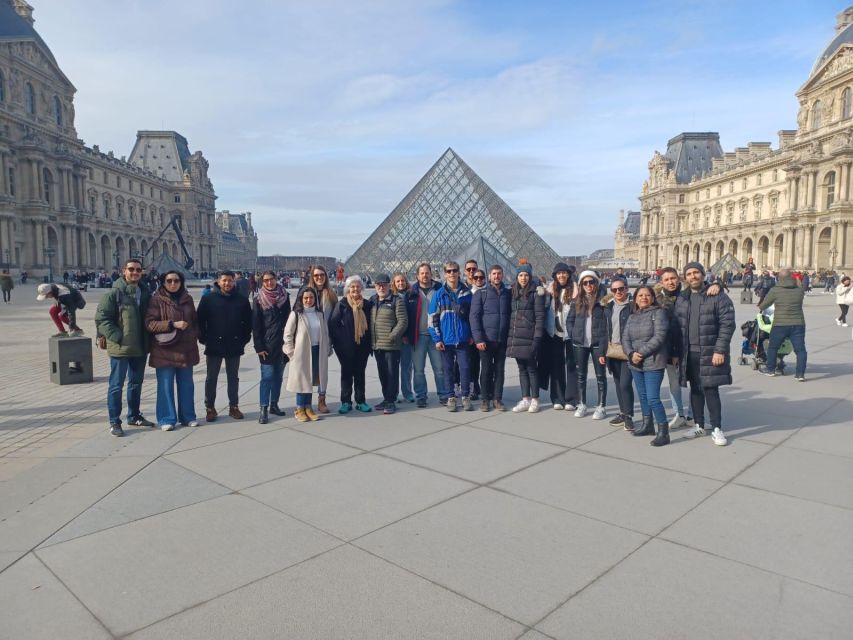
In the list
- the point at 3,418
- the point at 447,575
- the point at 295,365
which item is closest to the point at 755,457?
the point at 447,575

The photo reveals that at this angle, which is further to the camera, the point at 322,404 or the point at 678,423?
the point at 322,404

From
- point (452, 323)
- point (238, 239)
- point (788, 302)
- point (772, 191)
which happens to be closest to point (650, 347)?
point (452, 323)

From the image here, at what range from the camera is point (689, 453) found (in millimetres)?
4203

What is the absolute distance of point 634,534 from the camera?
2844mm

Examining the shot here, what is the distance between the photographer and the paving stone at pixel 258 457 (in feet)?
12.3

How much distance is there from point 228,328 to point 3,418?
232cm

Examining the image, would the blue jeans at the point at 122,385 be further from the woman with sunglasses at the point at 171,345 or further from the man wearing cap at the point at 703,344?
the man wearing cap at the point at 703,344

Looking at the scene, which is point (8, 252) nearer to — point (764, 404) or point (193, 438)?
point (193, 438)

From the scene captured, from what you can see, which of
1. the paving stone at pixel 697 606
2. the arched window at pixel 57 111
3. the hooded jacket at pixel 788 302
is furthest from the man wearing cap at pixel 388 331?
the arched window at pixel 57 111

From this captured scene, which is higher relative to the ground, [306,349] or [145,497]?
[306,349]

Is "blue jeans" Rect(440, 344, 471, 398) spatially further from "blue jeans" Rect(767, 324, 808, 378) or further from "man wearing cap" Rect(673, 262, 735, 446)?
"blue jeans" Rect(767, 324, 808, 378)

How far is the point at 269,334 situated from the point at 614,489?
10.5 feet

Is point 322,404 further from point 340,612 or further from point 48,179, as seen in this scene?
point 48,179

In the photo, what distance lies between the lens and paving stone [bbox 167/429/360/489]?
3.74 meters
